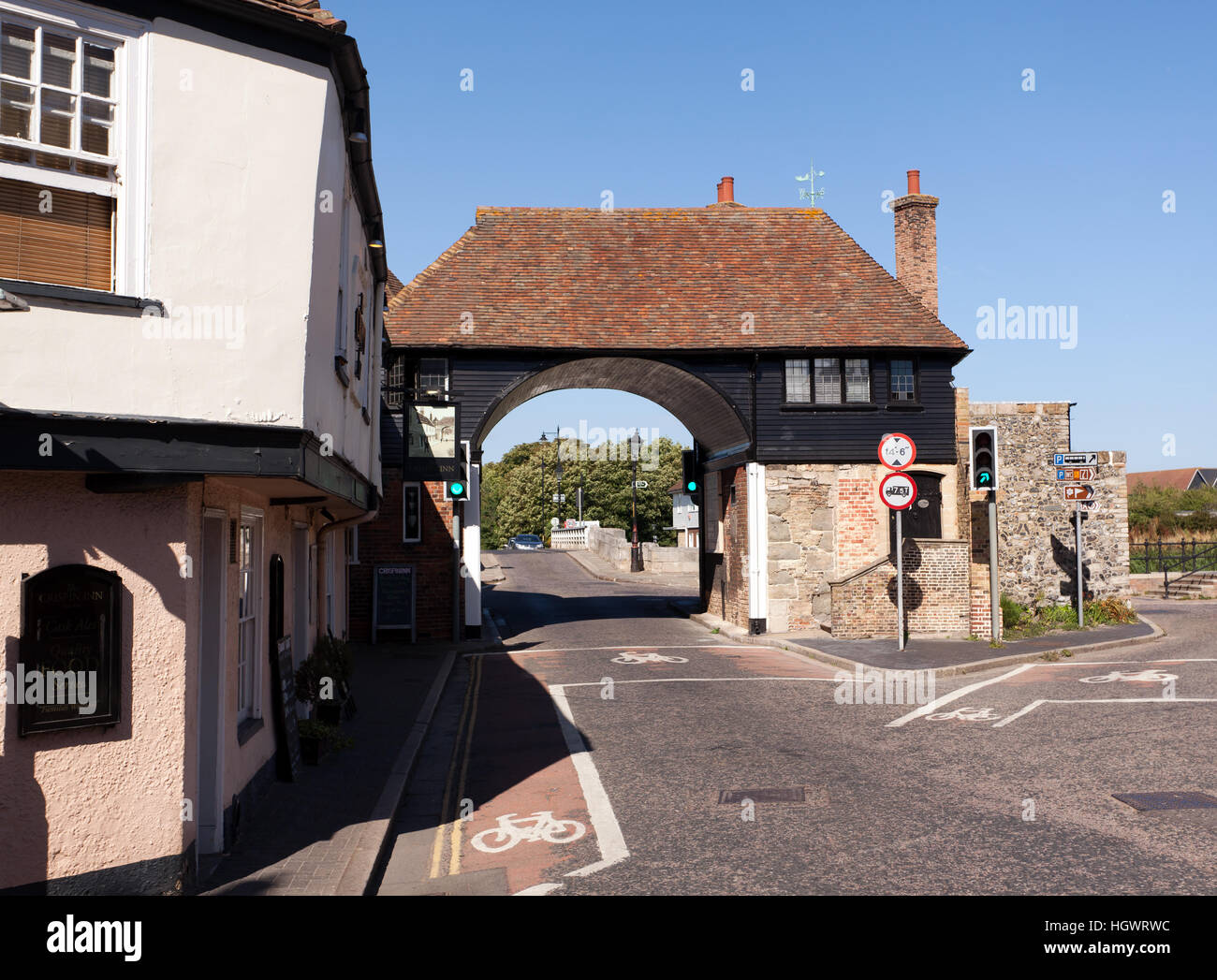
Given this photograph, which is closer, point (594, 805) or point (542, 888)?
point (542, 888)

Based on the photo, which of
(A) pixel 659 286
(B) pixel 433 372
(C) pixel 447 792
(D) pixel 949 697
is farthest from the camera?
(A) pixel 659 286

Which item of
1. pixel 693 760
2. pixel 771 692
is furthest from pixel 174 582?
pixel 771 692

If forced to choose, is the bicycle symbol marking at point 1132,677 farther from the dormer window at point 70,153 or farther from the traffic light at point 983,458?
the dormer window at point 70,153

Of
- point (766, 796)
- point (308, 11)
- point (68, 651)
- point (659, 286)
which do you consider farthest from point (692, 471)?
point (68, 651)

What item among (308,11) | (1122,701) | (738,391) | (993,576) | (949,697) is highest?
(308,11)

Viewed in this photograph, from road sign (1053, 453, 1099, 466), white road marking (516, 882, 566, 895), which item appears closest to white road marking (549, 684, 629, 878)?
white road marking (516, 882, 566, 895)

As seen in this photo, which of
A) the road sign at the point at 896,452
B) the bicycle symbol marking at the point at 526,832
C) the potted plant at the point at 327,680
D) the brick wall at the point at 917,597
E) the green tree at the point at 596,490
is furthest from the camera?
the green tree at the point at 596,490

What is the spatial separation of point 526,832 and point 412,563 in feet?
Result: 50.0

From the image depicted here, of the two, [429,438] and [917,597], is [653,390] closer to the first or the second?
[429,438]

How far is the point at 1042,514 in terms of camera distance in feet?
78.7

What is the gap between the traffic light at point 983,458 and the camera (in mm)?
17938

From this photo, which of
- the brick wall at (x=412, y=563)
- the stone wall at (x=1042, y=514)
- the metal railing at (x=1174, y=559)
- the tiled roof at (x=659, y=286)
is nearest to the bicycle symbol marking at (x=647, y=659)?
the brick wall at (x=412, y=563)

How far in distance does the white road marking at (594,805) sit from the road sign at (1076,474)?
12507 mm

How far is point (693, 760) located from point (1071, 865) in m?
4.08
